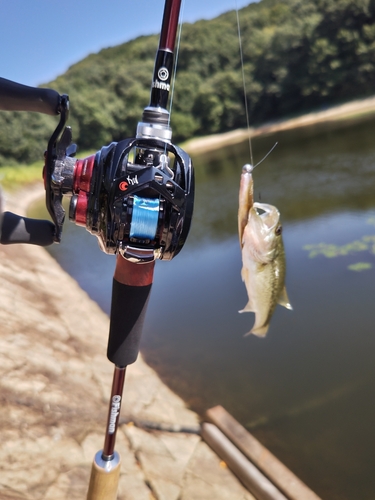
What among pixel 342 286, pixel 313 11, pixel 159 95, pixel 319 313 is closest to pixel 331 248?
pixel 342 286

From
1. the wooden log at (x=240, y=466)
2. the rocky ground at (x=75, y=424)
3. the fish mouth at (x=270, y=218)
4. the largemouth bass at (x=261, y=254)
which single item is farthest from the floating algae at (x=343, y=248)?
the fish mouth at (x=270, y=218)

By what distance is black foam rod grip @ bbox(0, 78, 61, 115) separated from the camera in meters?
1.12

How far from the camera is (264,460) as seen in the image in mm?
2238

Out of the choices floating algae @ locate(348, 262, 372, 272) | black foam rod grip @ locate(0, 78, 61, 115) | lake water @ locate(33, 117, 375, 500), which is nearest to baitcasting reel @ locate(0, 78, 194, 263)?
black foam rod grip @ locate(0, 78, 61, 115)

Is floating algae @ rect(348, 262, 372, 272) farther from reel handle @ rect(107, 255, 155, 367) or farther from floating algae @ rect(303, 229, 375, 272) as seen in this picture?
reel handle @ rect(107, 255, 155, 367)

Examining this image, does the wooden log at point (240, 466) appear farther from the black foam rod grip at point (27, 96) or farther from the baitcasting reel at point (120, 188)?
the black foam rod grip at point (27, 96)

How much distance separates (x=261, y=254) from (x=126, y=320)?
0.52 meters

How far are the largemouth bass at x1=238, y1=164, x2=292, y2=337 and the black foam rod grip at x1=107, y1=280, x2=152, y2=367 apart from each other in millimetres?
382

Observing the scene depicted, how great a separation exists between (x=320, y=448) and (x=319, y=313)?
60.8 inches

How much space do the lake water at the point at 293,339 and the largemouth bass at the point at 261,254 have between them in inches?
11.2

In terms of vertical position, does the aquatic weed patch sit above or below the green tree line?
below

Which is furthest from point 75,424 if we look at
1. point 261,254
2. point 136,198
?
point 136,198

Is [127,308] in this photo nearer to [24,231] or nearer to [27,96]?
[24,231]

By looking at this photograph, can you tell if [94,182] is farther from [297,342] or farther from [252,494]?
[297,342]
